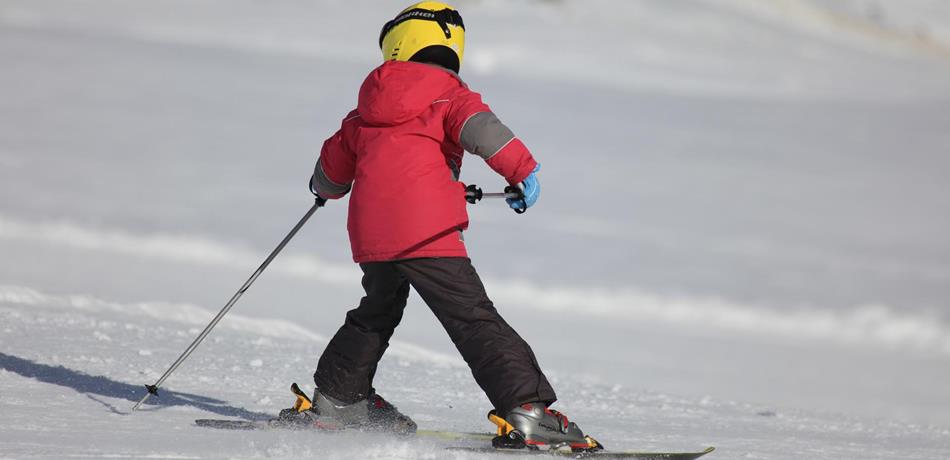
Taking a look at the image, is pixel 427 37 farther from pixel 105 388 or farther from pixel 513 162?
pixel 105 388

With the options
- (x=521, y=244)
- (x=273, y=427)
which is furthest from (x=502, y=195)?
(x=521, y=244)

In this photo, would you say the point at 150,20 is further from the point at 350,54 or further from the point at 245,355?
the point at 245,355

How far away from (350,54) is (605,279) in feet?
47.8

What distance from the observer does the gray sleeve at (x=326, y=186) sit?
3482 mm

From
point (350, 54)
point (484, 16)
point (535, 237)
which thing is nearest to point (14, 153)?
point (535, 237)

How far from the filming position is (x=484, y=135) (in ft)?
10.1

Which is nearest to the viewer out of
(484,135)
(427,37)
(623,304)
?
(484,135)

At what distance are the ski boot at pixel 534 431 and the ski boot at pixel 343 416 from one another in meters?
0.40

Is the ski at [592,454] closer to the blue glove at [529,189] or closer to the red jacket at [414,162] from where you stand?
the red jacket at [414,162]

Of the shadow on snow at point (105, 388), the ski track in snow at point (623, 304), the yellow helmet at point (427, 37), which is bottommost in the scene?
the shadow on snow at point (105, 388)

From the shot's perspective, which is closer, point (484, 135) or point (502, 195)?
point (484, 135)

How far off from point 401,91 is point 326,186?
47 centimetres

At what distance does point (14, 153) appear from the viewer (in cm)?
1197

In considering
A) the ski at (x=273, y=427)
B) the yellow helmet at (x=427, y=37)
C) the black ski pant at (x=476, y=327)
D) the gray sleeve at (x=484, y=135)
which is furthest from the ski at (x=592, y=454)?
the yellow helmet at (x=427, y=37)
